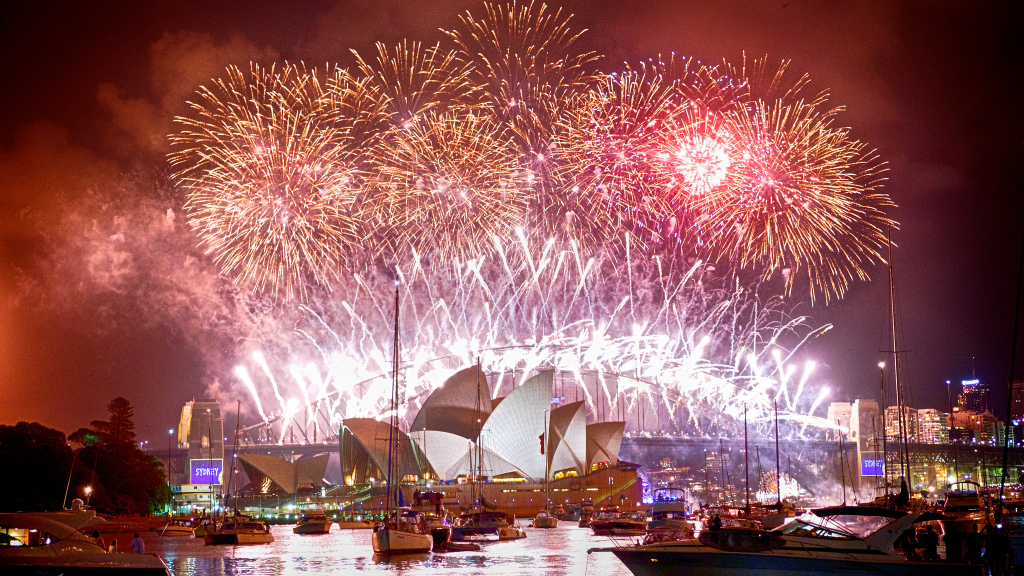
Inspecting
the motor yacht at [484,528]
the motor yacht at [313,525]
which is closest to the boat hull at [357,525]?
the motor yacht at [313,525]

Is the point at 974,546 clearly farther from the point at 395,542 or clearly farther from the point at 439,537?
the point at 439,537

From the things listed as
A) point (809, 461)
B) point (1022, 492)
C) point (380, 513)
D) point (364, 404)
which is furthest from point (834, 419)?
point (1022, 492)

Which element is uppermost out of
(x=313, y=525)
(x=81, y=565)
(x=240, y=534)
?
(x=81, y=565)

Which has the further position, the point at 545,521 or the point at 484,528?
the point at 545,521

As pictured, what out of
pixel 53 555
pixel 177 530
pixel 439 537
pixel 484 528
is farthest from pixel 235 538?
pixel 53 555

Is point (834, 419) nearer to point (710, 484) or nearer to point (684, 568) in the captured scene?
point (710, 484)

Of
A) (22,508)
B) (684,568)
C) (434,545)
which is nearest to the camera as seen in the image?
(684,568)

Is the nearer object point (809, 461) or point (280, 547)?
point (280, 547)
